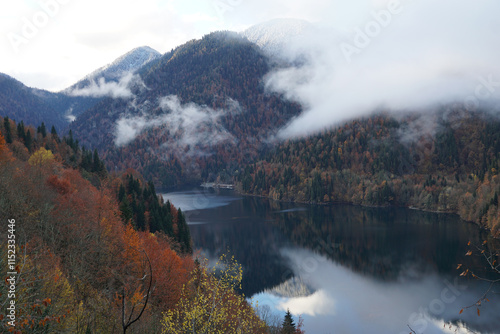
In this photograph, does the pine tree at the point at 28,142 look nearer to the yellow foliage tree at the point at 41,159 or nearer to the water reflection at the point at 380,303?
the yellow foliage tree at the point at 41,159

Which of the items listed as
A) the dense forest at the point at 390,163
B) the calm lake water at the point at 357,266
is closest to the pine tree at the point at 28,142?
the calm lake water at the point at 357,266

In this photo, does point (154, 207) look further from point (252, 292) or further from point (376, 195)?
point (376, 195)

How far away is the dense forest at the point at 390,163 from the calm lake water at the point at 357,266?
19.9m

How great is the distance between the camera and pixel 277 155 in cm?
19100

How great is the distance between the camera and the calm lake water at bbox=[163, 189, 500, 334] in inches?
1642

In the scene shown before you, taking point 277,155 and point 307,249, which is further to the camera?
point 277,155

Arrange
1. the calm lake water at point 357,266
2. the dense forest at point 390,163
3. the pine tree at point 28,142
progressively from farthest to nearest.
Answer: the dense forest at point 390,163
the pine tree at point 28,142
the calm lake water at point 357,266

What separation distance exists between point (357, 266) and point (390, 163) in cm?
10784

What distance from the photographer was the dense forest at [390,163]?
126 m

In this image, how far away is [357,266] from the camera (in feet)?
201

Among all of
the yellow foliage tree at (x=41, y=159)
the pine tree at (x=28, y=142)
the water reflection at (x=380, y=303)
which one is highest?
the pine tree at (x=28, y=142)

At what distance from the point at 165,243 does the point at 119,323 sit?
34.4m

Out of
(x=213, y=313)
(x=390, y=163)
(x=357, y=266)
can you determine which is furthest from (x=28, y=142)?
(x=390, y=163)

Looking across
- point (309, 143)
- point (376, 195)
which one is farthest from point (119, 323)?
point (309, 143)
